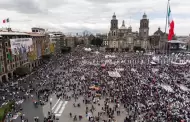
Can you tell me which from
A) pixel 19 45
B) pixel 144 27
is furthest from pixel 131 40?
pixel 19 45

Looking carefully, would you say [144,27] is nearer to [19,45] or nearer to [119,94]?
[19,45]

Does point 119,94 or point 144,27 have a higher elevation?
point 144,27

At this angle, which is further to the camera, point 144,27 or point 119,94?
point 144,27

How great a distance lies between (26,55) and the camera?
5319cm

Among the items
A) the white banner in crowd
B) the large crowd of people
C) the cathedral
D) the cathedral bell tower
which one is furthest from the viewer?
the cathedral bell tower

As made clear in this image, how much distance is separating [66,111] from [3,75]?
Result: 2394 cm

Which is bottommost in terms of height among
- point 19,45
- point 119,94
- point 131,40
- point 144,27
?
point 119,94

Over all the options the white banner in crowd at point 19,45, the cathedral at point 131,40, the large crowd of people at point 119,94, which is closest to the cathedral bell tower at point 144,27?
the cathedral at point 131,40

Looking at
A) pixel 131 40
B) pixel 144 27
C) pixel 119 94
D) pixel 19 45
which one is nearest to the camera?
pixel 119 94

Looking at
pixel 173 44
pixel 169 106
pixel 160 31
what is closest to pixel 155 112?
pixel 169 106

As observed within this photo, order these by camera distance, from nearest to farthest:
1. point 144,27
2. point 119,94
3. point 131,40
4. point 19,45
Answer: point 119,94, point 19,45, point 131,40, point 144,27

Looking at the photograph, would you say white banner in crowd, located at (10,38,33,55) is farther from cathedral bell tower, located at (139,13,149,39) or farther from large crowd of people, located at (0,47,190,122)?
cathedral bell tower, located at (139,13,149,39)

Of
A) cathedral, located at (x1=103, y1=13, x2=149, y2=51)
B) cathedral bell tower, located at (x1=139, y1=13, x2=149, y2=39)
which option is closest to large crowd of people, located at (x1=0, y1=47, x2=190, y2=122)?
cathedral, located at (x1=103, y1=13, x2=149, y2=51)

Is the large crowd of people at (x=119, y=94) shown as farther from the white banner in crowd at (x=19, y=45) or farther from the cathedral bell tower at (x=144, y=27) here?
the cathedral bell tower at (x=144, y=27)
